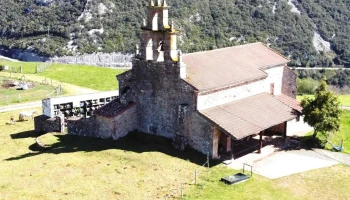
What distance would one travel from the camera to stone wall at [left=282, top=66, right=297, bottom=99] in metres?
43.1

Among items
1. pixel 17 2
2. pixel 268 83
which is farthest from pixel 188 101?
pixel 17 2

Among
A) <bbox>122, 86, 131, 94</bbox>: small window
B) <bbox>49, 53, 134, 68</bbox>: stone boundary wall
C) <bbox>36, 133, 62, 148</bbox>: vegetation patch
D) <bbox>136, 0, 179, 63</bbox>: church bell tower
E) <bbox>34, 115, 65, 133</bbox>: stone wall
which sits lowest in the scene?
<bbox>36, 133, 62, 148</bbox>: vegetation patch

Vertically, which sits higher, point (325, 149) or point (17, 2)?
point (17, 2)

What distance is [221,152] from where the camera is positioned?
108 ft

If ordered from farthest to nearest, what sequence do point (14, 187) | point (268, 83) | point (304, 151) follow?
point (268, 83), point (304, 151), point (14, 187)

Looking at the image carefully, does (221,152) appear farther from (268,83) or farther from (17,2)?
(17,2)

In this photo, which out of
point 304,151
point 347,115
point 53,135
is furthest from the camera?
point 347,115

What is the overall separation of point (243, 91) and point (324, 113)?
613cm

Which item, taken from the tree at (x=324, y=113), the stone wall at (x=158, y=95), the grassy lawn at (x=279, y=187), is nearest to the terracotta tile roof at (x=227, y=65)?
the stone wall at (x=158, y=95)

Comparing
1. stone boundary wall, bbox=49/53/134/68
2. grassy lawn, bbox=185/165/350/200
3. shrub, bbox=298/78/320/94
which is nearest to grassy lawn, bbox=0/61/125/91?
stone boundary wall, bbox=49/53/134/68

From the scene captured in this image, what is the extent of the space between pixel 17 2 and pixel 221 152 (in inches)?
3357

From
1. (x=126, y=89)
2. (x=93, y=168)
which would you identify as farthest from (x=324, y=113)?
(x=93, y=168)

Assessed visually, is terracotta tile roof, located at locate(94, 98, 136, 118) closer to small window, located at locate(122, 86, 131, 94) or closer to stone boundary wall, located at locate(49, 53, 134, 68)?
small window, located at locate(122, 86, 131, 94)

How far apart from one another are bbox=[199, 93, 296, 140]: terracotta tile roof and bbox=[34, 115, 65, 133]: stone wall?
40.2 ft
